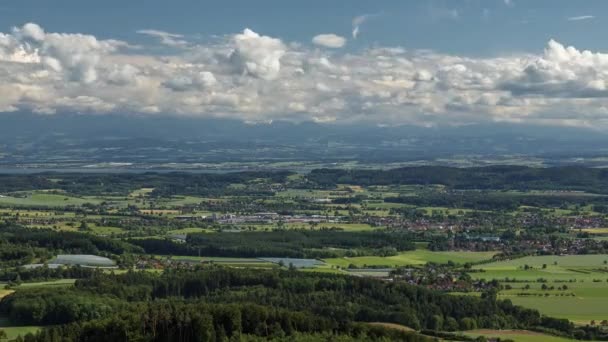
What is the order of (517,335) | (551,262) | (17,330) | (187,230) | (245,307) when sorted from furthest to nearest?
(187,230) < (551,262) < (17,330) < (517,335) < (245,307)

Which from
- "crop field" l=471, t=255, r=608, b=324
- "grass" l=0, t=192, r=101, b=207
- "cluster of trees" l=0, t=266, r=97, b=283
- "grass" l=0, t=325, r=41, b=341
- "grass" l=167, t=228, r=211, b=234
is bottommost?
"grass" l=0, t=325, r=41, b=341

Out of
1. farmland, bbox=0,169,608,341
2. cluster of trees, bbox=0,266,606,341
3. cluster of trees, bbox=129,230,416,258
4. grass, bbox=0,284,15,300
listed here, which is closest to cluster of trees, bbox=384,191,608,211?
farmland, bbox=0,169,608,341

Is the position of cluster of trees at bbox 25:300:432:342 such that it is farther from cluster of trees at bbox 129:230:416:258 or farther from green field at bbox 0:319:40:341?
cluster of trees at bbox 129:230:416:258

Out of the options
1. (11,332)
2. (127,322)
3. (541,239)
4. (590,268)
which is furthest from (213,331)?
(541,239)

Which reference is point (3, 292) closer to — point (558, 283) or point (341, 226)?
point (558, 283)

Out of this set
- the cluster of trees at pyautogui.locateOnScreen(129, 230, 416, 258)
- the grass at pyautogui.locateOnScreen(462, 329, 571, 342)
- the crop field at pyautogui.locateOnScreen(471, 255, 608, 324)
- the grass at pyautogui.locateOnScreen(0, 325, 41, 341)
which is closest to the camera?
the grass at pyautogui.locateOnScreen(462, 329, 571, 342)

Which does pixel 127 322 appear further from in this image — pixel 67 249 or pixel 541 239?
pixel 541 239

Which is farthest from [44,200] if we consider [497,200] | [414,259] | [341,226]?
[414,259]
